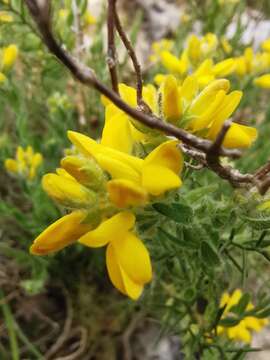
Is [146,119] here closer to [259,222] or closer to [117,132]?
[117,132]

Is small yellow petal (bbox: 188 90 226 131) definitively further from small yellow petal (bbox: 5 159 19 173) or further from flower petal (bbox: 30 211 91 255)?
small yellow petal (bbox: 5 159 19 173)

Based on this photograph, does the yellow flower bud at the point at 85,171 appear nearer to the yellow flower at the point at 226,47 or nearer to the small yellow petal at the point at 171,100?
the small yellow petal at the point at 171,100

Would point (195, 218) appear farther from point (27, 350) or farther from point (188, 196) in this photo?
point (27, 350)

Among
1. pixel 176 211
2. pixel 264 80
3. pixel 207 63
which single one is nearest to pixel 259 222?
→ pixel 176 211

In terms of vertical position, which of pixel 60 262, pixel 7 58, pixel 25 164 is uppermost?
pixel 7 58

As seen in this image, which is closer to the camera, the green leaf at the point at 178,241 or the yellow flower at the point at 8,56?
the green leaf at the point at 178,241

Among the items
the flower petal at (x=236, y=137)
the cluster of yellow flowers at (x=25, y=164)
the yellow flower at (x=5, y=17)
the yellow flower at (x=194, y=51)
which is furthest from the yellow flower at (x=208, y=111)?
the yellow flower at (x=5, y=17)

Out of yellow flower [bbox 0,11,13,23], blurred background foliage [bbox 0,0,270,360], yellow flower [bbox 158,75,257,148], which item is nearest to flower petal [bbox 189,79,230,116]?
yellow flower [bbox 158,75,257,148]
